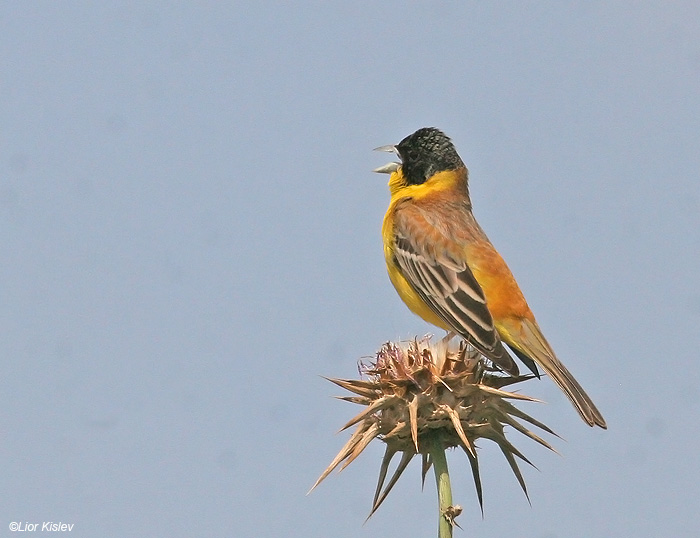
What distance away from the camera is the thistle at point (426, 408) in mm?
6852

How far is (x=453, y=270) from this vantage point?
974 cm

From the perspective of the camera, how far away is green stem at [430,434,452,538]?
19.2 ft

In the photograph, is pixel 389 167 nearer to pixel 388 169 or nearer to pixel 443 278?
pixel 388 169

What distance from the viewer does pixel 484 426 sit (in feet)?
23.0

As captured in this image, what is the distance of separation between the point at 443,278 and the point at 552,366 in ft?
4.35

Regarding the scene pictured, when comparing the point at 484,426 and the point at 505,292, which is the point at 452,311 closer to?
the point at 505,292

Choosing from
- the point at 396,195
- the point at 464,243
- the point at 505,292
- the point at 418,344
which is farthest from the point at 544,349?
the point at 396,195

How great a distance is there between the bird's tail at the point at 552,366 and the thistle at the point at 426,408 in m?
1.50

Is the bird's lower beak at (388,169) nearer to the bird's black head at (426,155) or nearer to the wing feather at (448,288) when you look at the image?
the bird's black head at (426,155)

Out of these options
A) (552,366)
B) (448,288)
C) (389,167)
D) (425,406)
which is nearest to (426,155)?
(389,167)

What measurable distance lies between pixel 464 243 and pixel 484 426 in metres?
3.49

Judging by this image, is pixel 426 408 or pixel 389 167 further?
pixel 389 167

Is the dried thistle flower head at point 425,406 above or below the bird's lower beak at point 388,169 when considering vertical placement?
below

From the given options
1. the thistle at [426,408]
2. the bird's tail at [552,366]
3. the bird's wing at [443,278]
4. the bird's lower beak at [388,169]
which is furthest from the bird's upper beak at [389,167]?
the thistle at [426,408]
